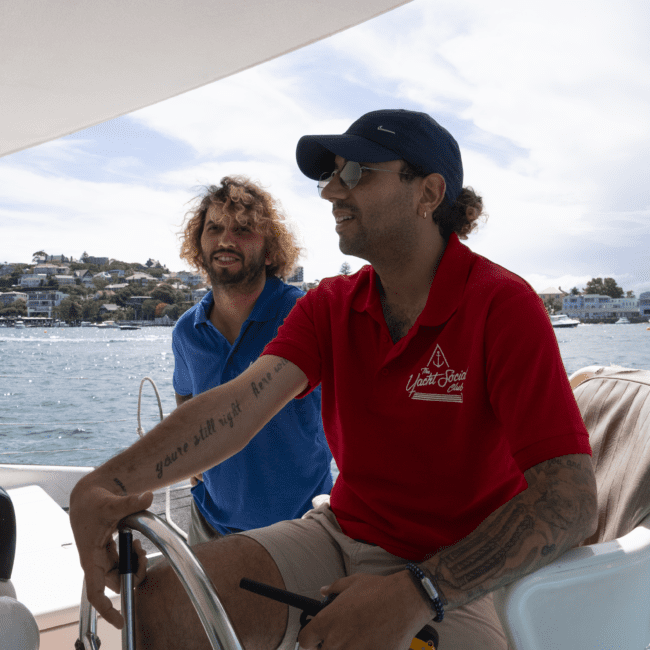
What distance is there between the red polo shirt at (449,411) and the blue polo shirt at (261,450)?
610mm

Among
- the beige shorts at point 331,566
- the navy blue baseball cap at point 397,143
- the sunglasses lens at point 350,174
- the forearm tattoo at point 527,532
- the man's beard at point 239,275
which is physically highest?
the navy blue baseball cap at point 397,143

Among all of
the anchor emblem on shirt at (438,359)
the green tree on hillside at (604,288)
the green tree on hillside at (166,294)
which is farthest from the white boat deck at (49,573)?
the green tree on hillside at (604,288)

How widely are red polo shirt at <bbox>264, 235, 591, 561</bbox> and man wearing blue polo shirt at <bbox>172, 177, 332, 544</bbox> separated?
0.62m

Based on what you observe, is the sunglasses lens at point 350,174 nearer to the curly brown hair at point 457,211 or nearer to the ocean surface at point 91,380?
the curly brown hair at point 457,211

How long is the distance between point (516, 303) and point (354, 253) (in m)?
0.40

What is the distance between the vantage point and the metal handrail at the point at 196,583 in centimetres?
62

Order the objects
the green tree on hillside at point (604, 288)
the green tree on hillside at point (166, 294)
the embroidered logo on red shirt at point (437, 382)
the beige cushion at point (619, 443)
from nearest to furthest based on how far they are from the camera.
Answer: the embroidered logo on red shirt at point (437, 382) → the beige cushion at point (619, 443) → the green tree on hillside at point (166, 294) → the green tree on hillside at point (604, 288)

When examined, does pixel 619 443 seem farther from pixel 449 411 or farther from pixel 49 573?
pixel 49 573

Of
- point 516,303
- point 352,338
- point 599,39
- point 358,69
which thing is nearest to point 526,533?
point 516,303

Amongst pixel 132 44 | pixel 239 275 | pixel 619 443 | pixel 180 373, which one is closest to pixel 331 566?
pixel 619 443

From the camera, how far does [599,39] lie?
38.2 meters

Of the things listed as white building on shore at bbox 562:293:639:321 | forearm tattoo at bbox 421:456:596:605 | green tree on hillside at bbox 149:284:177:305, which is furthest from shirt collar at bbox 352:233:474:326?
white building on shore at bbox 562:293:639:321

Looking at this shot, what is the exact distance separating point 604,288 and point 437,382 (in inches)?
980

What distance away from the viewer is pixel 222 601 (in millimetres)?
927
